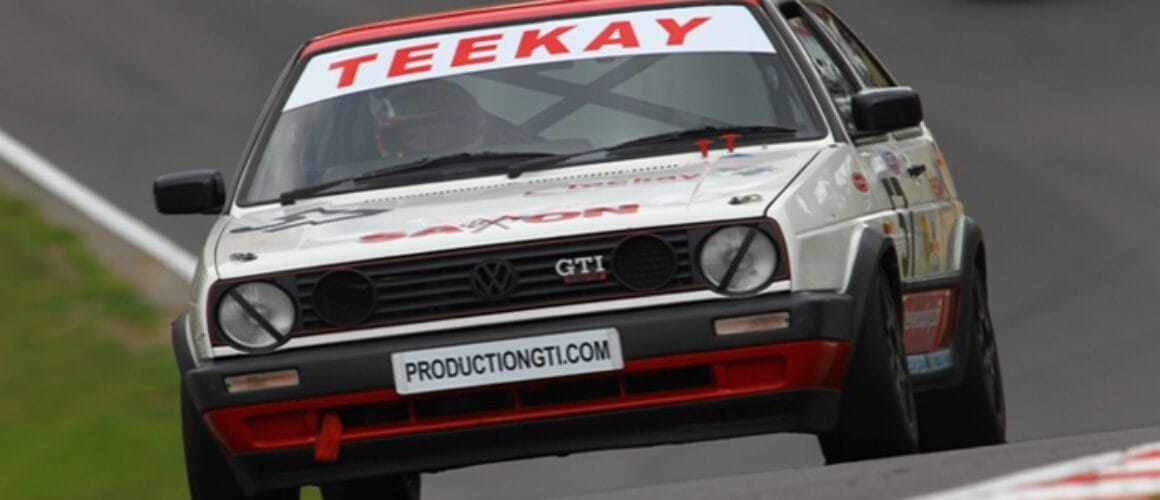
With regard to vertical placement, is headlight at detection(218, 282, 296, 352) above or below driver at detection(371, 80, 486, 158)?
below

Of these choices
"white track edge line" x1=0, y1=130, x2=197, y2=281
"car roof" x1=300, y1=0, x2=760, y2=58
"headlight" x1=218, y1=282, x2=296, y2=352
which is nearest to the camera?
"headlight" x1=218, y1=282, x2=296, y2=352

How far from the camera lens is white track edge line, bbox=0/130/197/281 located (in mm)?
16000

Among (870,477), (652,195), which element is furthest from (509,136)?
(870,477)

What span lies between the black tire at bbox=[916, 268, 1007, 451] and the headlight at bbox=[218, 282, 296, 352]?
2.52 metres

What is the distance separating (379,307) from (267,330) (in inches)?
11.7

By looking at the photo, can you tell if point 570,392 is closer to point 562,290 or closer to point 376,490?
point 562,290

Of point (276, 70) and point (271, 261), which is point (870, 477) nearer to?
point (271, 261)

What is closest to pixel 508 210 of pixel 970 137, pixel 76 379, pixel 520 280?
pixel 520 280

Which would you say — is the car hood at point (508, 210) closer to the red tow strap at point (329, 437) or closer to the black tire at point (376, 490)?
the red tow strap at point (329, 437)

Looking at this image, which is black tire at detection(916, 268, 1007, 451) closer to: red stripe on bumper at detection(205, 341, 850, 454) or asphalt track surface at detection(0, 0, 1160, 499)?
asphalt track surface at detection(0, 0, 1160, 499)

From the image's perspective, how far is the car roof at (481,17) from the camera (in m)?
9.45

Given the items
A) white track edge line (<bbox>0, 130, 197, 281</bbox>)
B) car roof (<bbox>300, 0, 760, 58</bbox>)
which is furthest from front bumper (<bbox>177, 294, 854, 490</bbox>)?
white track edge line (<bbox>0, 130, 197, 281</bbox>)

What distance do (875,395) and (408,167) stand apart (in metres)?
1.66

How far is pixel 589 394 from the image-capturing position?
308 inches
